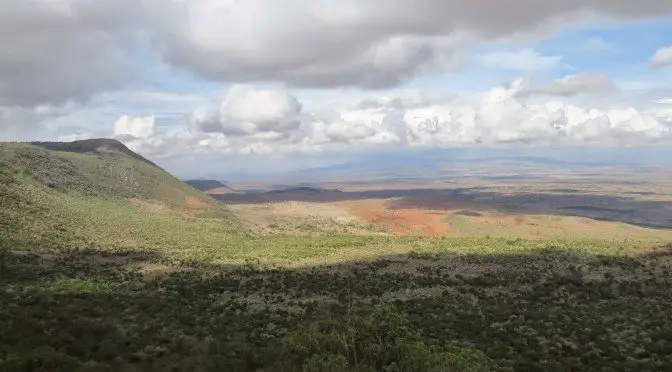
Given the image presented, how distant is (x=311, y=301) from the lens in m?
29.2

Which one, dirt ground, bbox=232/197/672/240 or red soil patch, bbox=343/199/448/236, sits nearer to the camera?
dirt ground, bbox=232/197/672/240

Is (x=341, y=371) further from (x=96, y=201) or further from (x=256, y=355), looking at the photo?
(x=96, y=201)

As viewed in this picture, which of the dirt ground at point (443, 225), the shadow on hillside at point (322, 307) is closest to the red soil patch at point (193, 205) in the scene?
the dirt ground at point (443, 225)

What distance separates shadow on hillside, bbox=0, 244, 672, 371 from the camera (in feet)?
59.3

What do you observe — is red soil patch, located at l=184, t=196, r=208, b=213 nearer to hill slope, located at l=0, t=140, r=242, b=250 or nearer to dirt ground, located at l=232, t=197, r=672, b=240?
hill slope, located at l=0, t=140, r=242, b=250

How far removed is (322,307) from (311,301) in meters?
4.79

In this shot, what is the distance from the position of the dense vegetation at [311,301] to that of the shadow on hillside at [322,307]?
0.11 meters

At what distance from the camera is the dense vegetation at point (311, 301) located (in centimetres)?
1595

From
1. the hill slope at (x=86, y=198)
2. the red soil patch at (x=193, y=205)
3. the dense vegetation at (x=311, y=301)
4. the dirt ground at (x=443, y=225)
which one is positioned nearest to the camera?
the dense vegetation at (x=311, y=301)

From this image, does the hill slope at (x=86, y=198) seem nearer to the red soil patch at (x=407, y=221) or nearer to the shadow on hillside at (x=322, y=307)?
the shadow on hillside at (x=322, y=307)

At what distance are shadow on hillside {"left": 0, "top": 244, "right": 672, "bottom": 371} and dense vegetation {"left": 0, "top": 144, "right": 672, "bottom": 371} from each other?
114mm

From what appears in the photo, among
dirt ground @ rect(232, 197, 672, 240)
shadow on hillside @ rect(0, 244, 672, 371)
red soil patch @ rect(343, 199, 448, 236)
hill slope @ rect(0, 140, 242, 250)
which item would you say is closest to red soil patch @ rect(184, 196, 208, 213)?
hill slope @ rect(0, 140, 242, 250)

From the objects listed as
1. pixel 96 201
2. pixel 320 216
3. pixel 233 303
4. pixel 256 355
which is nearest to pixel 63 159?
pixel 96 201

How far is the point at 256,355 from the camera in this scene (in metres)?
17.9
